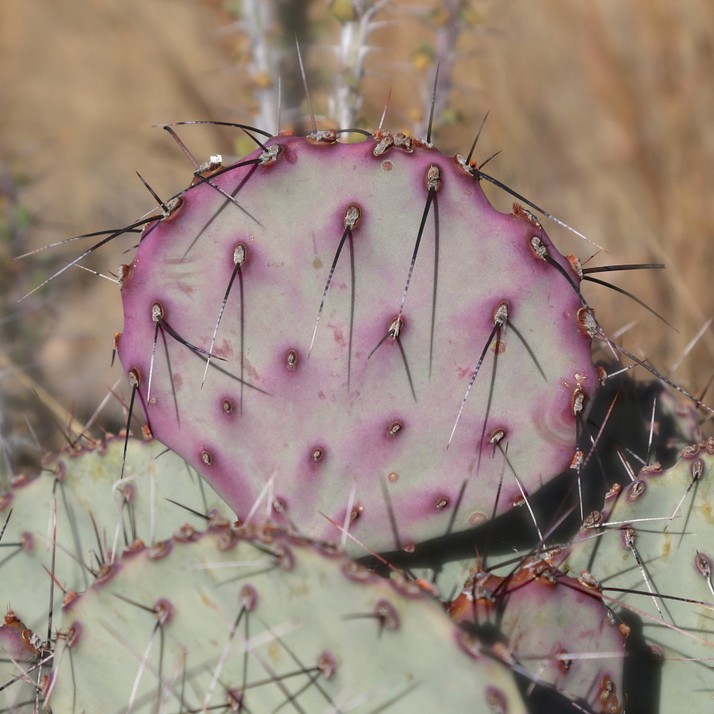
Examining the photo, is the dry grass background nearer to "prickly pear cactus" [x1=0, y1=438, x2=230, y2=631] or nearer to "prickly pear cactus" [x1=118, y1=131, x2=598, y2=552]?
"prickly pear cactus" [x1=0, y1=438, x2=230, y2=631]

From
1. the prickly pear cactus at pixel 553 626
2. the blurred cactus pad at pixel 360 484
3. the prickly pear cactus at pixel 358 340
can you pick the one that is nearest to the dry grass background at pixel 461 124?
the blurred cactus pad at pixel 360 484

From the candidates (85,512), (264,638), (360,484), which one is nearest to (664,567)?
(360,484)

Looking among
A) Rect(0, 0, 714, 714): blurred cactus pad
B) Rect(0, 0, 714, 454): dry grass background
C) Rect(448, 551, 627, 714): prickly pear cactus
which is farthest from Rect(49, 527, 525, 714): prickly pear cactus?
Rect(0, 0, 714, 454): dry grass background

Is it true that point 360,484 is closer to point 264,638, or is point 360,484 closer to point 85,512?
point 264,638

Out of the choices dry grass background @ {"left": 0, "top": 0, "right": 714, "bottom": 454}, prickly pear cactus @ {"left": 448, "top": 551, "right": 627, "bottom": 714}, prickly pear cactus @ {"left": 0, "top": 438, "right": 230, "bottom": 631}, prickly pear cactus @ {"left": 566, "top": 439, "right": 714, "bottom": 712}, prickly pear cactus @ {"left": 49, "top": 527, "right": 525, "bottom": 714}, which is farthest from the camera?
dry grass background @ {"left": 0, "top": 0, "right": 714, "bottom": 454}

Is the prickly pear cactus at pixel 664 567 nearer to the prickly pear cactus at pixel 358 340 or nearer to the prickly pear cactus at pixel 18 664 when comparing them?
the prickly pear cactus at pixel 358 340

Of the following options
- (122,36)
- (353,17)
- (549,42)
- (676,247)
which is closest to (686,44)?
(549,42)

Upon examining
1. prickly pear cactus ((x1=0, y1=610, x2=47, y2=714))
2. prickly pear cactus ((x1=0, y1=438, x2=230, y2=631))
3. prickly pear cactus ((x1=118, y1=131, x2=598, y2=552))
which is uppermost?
prickly pear cactus ((x1=118, y1=131, x2=598, y2=552))

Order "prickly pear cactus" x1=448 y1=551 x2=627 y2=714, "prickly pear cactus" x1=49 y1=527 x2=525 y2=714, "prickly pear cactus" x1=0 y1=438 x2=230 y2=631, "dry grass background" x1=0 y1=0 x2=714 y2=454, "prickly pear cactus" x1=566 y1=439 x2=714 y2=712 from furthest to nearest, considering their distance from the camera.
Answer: "dry grass background" x1=0 y1=0 x2=714 y2=454 → "prickly pear cactus" x1=0 y1=438 x2=230 y2=631 → "prickly pear cactus" x1=566 y1=439 x2=714 y2=712 → "prickly pear cactus" x1=448 y1=551 x2=627 y2=714 → "prickly pear cactus" x1=49 y1=527 x2=525 y2=714
